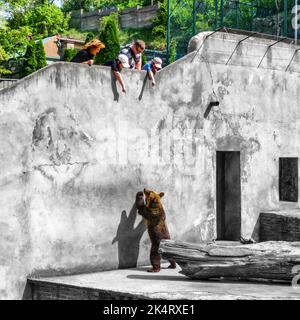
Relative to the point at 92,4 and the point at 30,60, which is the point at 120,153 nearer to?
the point at 30,60

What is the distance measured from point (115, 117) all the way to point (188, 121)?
197cm

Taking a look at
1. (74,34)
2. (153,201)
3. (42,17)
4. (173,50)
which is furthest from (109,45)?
(74,34)

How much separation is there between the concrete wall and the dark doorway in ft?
0.56

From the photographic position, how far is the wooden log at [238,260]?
11172 millimetres

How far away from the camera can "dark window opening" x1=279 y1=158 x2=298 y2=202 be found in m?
16.6

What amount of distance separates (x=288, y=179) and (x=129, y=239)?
5.40m

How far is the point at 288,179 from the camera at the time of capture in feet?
54.8

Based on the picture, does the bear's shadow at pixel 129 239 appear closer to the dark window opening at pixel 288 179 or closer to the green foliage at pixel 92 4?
the dark window opening at pixel 288 179

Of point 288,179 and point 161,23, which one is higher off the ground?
point 161,23

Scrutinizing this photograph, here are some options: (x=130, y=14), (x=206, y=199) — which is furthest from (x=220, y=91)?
(x=130, y=14)

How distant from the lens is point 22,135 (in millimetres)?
11211

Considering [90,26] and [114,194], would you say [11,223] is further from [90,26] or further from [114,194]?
[90,26]

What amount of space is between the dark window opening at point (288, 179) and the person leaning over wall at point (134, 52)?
5029 mm

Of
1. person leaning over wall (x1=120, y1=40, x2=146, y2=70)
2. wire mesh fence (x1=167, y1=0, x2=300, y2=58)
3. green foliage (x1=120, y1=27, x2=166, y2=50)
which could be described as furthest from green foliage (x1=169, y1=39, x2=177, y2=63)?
green foliage (x1=120, y1=27, x2=166, y2=50)
